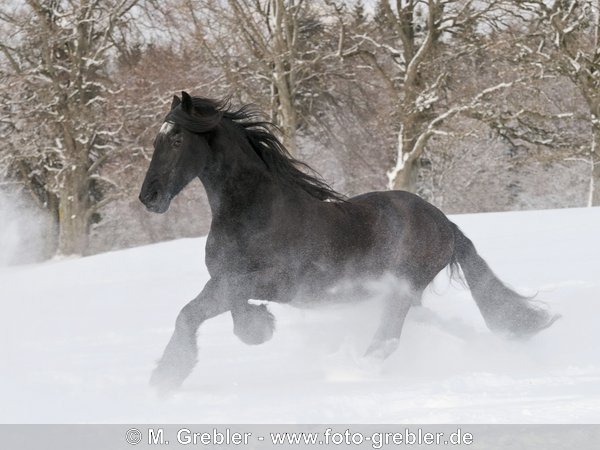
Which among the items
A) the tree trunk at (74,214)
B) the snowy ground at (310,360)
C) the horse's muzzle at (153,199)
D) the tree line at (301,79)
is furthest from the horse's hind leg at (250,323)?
the tree trunk at (74,214)

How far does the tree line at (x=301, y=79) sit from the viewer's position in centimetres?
1939

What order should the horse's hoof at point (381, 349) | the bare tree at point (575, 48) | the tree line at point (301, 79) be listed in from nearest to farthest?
the horse's hoof at point (381, 349) → the bare tree at point (575, 48) → the tree line at point (301, 79)

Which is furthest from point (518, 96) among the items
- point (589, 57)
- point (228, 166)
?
point (228, 166)

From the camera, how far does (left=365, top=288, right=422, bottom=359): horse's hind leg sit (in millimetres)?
5598

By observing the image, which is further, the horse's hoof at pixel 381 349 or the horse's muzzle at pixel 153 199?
the horse's hoof at pixel 381 349

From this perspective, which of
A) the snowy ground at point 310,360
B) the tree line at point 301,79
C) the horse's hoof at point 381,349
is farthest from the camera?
the tree line at point 301,79

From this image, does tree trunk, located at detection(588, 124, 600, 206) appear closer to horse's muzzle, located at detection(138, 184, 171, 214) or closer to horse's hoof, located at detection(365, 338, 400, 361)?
horse's hoof, located at detection(365, 338, 400, 361)

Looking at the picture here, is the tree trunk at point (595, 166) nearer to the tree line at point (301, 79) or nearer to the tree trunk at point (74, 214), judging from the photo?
the tree line at point (301, 79)

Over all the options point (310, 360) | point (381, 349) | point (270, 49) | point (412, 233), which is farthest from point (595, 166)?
point (381, 349)

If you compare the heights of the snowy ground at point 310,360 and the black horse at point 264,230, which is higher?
the black horse at point 264,230

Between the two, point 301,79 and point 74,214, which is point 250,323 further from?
point 74,214

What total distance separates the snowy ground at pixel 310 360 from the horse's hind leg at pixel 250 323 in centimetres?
33

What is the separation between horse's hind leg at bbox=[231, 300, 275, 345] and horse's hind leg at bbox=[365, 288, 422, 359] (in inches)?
33.5

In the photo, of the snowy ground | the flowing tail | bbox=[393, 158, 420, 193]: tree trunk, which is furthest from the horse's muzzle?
bbox=[393, 158, 420, 193]: tree trunk
